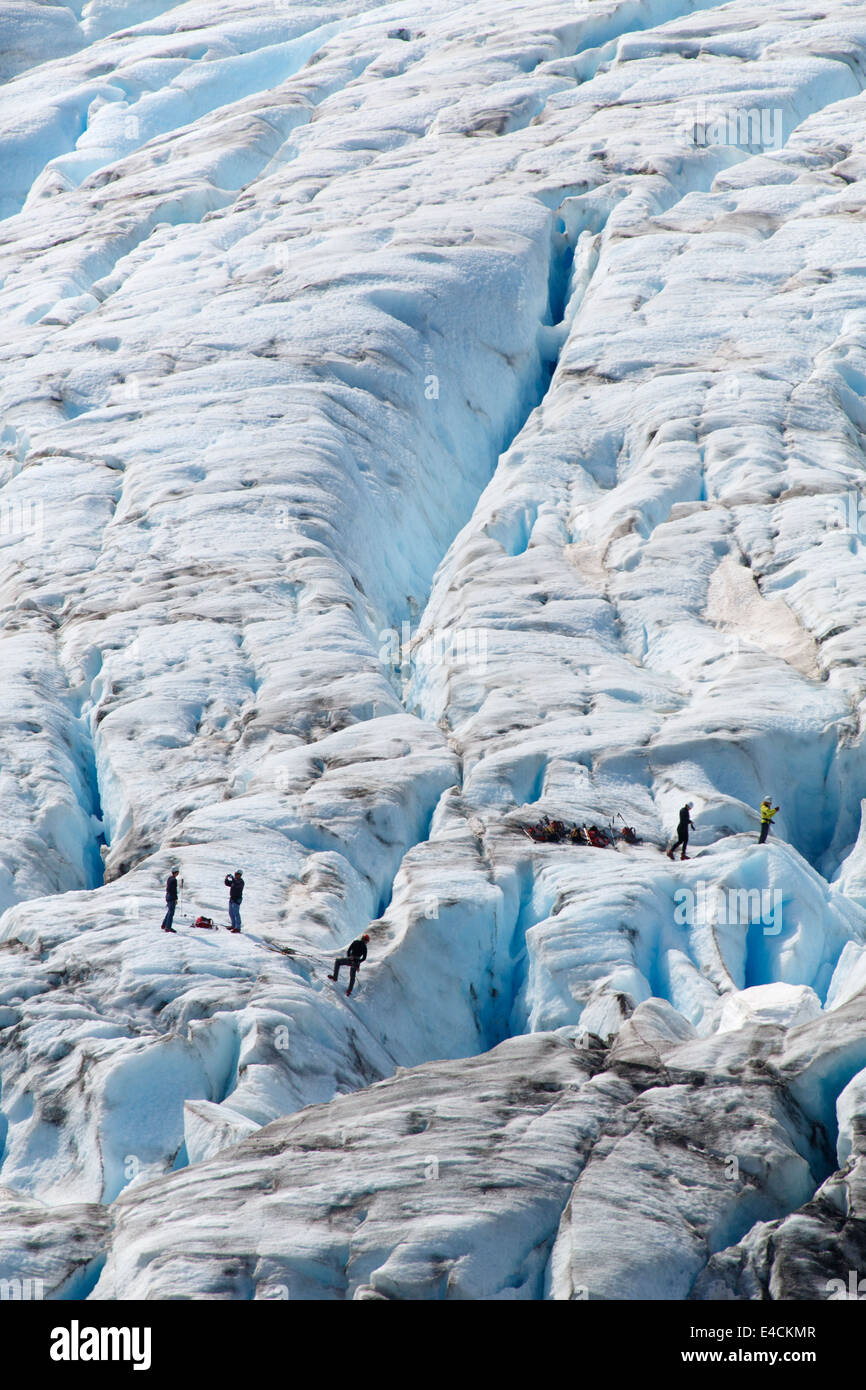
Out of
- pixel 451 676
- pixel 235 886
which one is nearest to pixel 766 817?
pixel 451 676

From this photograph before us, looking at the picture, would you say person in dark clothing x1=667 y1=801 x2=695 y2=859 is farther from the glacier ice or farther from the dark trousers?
the dark trousers

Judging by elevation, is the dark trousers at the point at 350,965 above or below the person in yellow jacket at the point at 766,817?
below

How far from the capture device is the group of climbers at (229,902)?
23.3 meters

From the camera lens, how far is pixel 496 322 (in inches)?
1927

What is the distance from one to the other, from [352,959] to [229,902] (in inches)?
115

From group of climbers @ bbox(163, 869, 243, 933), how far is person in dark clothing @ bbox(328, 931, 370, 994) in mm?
2090

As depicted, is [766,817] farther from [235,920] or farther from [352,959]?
[235,920]

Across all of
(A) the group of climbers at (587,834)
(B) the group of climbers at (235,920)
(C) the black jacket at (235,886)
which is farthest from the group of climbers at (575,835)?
(C) the black jacket at (235,886)

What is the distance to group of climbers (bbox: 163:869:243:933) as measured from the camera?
23266mm

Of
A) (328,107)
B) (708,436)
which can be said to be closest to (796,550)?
(708,436)

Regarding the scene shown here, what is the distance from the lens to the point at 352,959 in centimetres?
2292

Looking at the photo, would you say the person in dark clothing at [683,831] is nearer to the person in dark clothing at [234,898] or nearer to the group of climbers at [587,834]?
the group of climbers at [587,834]

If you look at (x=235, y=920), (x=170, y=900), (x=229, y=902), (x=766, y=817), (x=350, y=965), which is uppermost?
(x=766, y=817)
